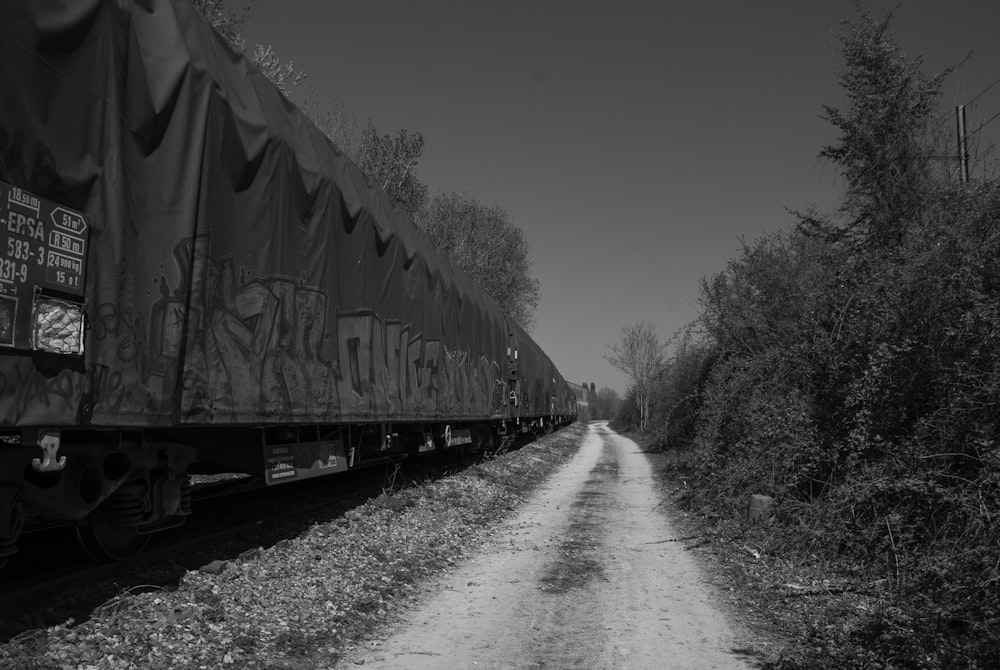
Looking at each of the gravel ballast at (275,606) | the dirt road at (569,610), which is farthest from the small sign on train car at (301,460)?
the dirt road at (569,610)

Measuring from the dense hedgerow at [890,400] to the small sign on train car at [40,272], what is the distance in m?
5.12

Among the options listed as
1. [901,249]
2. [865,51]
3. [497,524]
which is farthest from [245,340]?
[865,51]

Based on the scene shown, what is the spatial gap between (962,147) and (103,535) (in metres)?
12.2

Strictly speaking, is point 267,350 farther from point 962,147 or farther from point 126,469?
point 962,147

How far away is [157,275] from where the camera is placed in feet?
15.1

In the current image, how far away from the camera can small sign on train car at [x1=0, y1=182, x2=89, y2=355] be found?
3578mm

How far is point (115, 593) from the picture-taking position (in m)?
4.74

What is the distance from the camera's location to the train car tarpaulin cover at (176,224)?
3.79 metres

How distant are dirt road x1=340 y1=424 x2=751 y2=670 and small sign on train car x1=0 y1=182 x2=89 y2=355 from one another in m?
2.81

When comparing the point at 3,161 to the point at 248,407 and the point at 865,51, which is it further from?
the point at 865,51

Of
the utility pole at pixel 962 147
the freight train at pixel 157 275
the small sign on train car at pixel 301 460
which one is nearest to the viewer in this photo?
the freight train at pixel 157 275

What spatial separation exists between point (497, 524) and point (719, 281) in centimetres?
1248

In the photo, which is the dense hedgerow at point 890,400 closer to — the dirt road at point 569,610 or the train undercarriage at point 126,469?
the dirt road at point 569,610

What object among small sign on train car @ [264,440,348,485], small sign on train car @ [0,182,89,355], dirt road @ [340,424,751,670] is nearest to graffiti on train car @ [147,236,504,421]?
small sign on train car @ [264,440,348,485]
